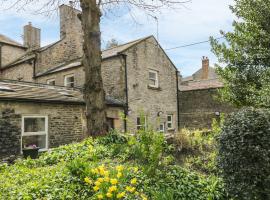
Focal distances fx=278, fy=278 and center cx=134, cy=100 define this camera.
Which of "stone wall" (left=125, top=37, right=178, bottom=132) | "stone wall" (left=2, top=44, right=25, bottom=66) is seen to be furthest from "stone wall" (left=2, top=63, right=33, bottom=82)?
"stone wall" (left=125, top=37, right=178, bottom=132)

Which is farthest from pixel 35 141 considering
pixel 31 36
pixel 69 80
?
pixel 31 36

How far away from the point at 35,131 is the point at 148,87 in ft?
29.0

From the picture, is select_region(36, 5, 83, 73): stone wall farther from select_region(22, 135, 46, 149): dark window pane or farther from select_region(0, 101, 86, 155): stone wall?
select_region(22, 135, 46, 149): dark window pane

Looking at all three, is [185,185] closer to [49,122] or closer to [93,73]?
[93,73]

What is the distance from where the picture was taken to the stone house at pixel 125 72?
59.2 ft

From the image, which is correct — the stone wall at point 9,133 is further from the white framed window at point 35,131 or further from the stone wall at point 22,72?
the stone wall at point 22,72

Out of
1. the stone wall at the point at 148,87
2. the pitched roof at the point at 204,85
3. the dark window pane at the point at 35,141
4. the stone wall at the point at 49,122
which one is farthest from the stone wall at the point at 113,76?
the pitched roof at the point at 204,85

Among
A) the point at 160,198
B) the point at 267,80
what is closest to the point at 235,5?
the point at 267,80

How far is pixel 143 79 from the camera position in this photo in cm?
1933

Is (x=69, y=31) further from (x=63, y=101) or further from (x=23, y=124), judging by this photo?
(x=23, y=124)

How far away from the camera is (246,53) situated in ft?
38.0

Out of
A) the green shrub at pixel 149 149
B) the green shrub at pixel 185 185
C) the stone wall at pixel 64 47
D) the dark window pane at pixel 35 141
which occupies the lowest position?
the green shrub at pixel 185 185

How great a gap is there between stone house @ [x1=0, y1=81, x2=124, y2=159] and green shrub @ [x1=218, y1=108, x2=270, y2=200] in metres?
8.04

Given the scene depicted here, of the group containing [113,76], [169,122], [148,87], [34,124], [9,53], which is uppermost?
[9,53]
